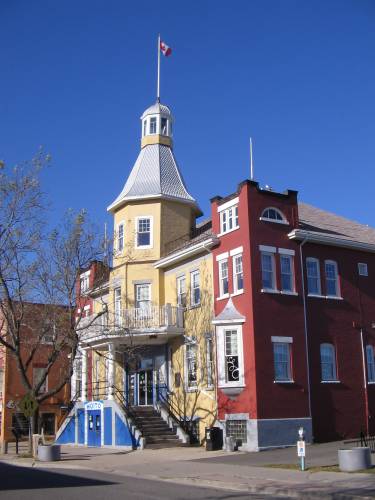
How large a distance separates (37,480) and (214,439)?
986cm

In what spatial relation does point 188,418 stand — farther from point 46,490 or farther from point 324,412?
point 46,490

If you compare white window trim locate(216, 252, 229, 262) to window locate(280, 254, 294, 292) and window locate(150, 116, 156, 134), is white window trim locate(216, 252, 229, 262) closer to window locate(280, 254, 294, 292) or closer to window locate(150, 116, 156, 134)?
window locate(280, 254, 294, 292)

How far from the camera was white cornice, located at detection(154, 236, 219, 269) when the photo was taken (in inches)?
1093

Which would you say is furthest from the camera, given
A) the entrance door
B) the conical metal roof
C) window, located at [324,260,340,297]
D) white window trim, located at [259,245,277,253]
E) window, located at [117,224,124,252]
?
window, located at [117,224,124,252]

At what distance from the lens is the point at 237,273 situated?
26547 millimetres

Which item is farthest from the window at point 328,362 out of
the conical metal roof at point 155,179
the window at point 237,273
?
the conical metal roof at point 155,179

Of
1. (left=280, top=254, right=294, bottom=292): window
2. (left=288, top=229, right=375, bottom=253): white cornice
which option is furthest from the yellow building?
(left=288, top=229, right=375, bottom=253): white cornice

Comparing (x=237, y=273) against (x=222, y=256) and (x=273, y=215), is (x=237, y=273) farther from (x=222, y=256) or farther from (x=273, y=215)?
(x=273, y=215)

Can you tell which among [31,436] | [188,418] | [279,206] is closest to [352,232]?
[279,206]

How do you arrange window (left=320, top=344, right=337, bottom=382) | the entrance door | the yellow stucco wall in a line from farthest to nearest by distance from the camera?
1. the entrance door
2. the yellow stucco wall
3. window (left=320, top=344, right=337, bottom=382)

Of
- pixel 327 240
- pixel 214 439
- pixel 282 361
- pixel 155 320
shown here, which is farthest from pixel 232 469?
pixel 327 240

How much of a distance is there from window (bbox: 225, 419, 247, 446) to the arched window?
836 cm

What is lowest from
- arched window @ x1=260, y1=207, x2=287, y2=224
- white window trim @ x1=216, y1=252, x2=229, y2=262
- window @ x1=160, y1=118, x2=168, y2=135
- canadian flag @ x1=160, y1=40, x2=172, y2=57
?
white window trim @ x1=216, y1=252, x2=229, y2=262

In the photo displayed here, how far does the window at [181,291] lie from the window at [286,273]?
18.6ft
